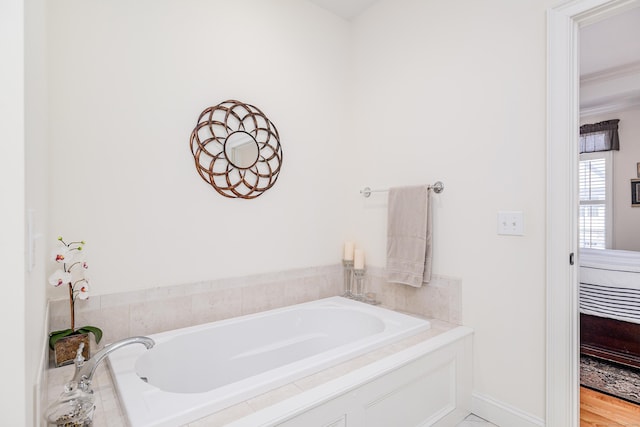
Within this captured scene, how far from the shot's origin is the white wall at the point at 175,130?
5.21 feet

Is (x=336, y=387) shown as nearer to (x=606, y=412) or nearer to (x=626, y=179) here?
(x=606, y=412)

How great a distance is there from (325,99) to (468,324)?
72.2 inches

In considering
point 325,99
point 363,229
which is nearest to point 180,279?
point 363,229

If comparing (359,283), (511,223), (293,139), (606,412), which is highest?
(293,139)

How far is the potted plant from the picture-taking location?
141cm

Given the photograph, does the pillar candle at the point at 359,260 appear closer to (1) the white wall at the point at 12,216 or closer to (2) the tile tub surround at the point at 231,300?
(2) the tile tub surround at the point at 231,300

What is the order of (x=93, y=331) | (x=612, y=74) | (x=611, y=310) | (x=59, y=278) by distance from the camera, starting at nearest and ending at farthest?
(x=59, y=278) < (x=93, y=331) < (x=611, y=310) < (x=612, y=74)

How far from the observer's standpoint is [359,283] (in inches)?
101

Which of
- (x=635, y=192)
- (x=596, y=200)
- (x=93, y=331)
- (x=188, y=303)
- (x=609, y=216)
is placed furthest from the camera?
(x=596, y=200)

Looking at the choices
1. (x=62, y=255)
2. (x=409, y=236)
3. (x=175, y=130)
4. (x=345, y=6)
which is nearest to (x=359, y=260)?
(x=409, y=236)

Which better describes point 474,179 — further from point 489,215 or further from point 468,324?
point 468,324

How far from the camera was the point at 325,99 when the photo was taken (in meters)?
2.59

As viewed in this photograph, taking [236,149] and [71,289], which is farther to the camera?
[236,149]

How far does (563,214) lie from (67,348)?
7.54ft
